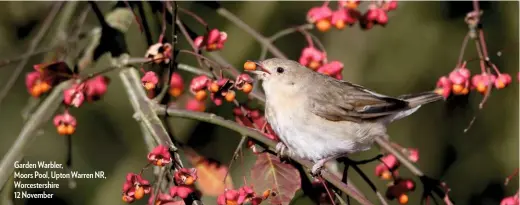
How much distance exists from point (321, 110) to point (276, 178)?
572 mm

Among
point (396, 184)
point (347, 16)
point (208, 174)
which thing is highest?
point (347, 16)

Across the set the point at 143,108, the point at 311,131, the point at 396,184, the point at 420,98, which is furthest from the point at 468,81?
the point at 143,108

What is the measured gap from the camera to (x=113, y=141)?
3.49 metres

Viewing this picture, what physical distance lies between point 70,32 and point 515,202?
1485 mm

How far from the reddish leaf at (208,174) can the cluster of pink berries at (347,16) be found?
Answer: 0.60 m

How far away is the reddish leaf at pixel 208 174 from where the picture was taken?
2373mm

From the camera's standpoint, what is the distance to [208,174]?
7.93ft

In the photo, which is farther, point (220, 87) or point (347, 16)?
point (347, 16)

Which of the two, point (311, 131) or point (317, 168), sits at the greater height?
point (311, 131)

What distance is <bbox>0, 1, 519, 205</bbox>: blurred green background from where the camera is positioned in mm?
3396

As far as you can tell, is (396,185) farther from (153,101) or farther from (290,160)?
(153,101)

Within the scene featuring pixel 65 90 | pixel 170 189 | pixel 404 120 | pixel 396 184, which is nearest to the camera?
pixel 170 189

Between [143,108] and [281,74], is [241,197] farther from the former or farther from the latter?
[281,74]

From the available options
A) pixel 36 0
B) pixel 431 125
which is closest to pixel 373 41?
pixel 431 125
